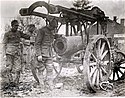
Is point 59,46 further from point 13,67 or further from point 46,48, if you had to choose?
point 13,67

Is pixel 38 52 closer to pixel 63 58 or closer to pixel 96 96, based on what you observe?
pixel 63 58

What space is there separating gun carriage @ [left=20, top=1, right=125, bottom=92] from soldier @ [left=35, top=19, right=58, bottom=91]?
0.04 meters

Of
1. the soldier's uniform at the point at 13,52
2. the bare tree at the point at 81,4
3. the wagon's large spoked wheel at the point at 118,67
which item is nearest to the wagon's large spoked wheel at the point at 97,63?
the wagon's large spoked wheel at the point at 118,67

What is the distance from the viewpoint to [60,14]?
166 centimetres

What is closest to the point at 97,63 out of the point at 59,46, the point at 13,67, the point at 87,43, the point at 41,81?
the point at 87,43

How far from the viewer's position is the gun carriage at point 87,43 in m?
1.65

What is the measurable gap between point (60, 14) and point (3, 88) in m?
0.54

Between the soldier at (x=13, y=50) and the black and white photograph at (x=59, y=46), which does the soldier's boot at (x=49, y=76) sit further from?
the soldier at (x=13, y=50)

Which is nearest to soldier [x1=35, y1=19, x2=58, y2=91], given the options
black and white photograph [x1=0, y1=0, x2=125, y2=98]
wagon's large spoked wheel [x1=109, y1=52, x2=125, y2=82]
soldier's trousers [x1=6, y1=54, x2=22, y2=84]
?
black and white photograph [x1=0, y1=0, x2=125, y2=98]

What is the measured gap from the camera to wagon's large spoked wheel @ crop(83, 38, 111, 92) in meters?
1.65

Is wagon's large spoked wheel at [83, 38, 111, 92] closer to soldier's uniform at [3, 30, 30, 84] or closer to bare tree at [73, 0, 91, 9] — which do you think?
bare tree at [73, 0, 91, 9]

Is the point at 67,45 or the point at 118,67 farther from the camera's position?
the point at 118,67

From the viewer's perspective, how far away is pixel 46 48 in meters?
1.70

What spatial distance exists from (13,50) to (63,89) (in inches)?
14.7
